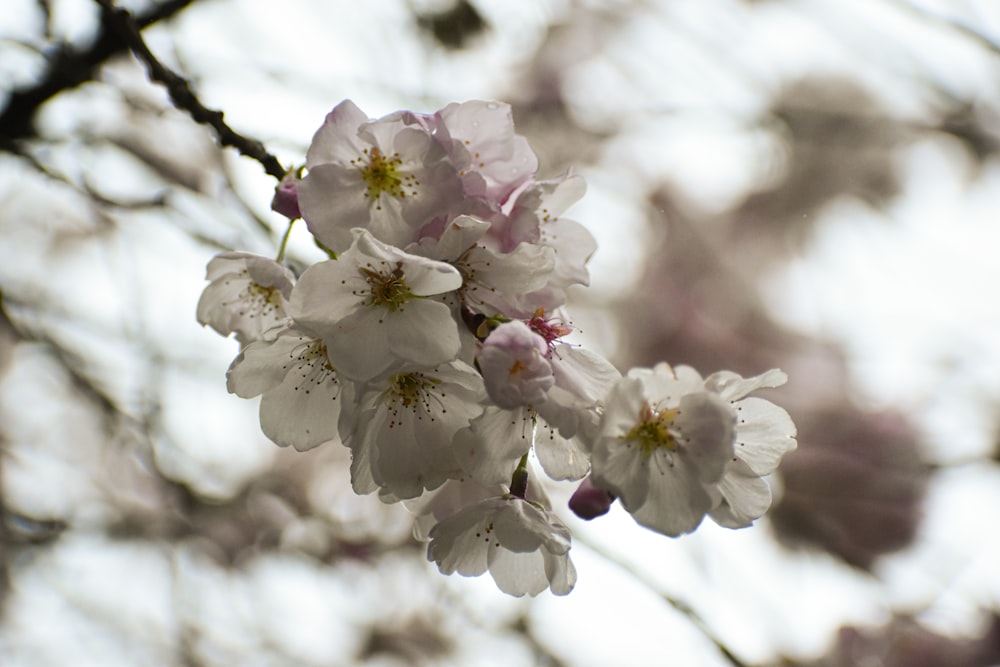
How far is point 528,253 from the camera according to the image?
981mm

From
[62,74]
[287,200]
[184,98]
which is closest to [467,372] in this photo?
[287,200]

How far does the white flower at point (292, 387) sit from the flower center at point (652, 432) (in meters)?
0.40

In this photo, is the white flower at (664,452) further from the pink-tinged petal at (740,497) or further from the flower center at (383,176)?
the flower center at (383,176)

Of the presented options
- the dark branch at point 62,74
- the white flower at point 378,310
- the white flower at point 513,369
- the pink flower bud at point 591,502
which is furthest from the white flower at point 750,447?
the dark branch at point 62,74

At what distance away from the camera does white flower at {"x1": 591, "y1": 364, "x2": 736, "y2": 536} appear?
2.97 ft

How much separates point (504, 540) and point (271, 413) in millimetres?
367

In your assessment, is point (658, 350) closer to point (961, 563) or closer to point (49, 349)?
point (961, 563)

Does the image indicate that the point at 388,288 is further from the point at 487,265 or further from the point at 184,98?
the point at 184,98

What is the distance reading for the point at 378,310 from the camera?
98 cm

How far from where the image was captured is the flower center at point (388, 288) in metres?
0.97

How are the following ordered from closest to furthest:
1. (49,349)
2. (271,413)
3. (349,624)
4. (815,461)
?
(271,413)
(49,349)
(349,624)
(815,461)

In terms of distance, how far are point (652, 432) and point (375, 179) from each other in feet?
1.51

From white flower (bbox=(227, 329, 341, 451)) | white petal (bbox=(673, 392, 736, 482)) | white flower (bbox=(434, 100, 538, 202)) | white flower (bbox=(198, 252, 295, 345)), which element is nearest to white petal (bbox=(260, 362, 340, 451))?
white flower (bbox=(227, 329, 341, 451))

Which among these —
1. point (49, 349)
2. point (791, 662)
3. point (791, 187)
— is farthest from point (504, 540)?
point (791, 187)
